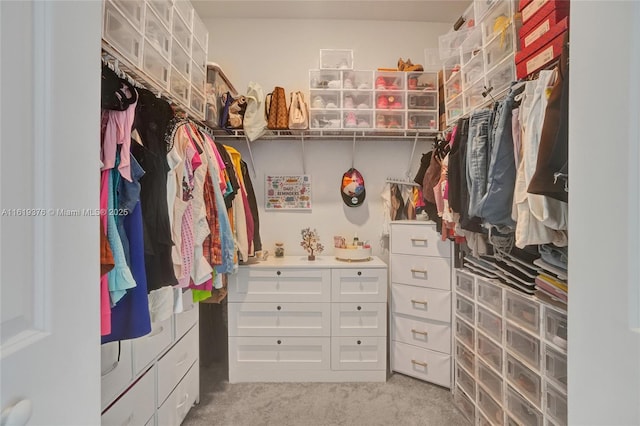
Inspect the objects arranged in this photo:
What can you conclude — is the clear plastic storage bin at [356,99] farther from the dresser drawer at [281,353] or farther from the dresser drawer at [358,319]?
the dresser drawer at [281,353]

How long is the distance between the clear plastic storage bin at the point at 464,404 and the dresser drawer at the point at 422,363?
0.11 metres

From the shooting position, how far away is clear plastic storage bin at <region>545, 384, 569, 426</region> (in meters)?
1.11

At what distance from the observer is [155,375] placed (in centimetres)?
135

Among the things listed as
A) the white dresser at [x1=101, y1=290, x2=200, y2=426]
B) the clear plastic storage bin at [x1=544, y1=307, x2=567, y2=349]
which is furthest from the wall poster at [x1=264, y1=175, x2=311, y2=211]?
the clear plastic storage bin at [x1=544, y1=307, x2=567, y2=349]

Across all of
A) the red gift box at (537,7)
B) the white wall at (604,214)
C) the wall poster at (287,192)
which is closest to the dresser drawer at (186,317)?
the wall poster at (287,192)

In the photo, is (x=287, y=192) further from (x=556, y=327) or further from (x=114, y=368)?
(x=556, y=327)

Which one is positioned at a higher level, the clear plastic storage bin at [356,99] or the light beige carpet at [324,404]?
the clear plastic storage bin at [356,99]

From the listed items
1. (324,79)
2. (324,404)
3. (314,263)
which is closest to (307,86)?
(324,79)

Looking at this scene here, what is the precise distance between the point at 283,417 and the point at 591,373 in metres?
1.67

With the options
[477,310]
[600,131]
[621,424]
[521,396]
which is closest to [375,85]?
[477,310]

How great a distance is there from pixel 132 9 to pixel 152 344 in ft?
4.62

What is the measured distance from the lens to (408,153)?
260 centimetres

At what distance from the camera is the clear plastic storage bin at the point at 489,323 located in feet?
4.88

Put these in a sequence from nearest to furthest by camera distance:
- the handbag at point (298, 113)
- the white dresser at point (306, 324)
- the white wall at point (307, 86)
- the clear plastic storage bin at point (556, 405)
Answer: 1. the clear plastic storage bin at point (556, 405)
2. the white dresser at point (306, 324)
3. the handbag at point (298, 113)
4. the white wall at point (307, 86)
